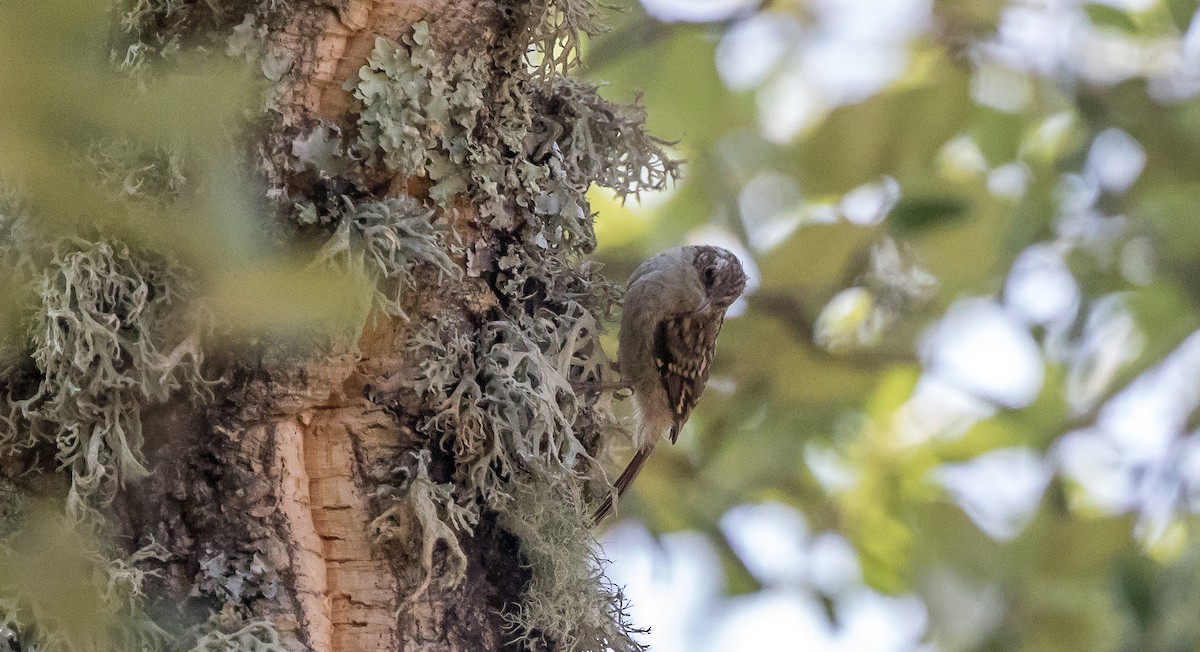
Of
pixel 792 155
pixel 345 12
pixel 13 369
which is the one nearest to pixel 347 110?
pixel 345 12

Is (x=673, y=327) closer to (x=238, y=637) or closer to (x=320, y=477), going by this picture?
(x=320, y=477)

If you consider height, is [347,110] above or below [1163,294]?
above

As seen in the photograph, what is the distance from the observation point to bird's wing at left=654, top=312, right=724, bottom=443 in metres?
2.86

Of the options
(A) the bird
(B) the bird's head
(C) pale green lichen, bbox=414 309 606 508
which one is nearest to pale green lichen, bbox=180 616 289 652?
(C) pale green lichen, bbox=414 309 606 508

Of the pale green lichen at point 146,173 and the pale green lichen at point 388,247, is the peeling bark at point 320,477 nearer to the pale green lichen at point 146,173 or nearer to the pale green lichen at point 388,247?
the pale green lichen at point 388,247

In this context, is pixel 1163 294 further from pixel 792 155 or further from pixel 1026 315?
pixel 792 155

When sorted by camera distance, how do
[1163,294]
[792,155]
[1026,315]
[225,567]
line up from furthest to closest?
1. [792,155]
2. [1026,315]
3. [1163,294]
4. [225,567]

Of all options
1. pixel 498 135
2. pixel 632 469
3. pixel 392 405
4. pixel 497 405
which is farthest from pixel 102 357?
pixel 632 469

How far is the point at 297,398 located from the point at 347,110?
42 cm

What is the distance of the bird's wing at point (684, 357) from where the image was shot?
2.86 m

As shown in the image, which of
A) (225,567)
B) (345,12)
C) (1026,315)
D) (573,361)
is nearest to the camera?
(225,567)

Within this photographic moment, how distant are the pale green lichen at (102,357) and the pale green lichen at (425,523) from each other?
32 centimetres

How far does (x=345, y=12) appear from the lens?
161 centimetres

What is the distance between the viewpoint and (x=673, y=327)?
3020 millimetres
